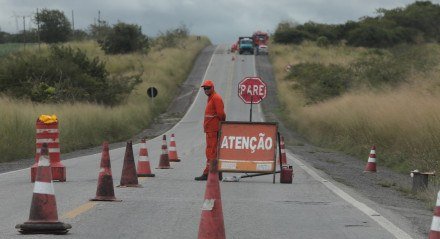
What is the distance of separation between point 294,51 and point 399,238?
8821 centimetres

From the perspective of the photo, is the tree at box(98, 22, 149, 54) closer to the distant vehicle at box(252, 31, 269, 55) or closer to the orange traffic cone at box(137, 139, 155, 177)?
the distant vehicle at box(252, 31, 269, 55)

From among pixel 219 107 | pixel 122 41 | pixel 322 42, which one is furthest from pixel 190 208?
pixel 322 42

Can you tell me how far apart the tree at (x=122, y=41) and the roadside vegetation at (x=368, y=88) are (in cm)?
1693

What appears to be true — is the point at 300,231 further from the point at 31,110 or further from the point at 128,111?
the point at 128,111

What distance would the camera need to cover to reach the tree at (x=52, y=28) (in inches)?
5207

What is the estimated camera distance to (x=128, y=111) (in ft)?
150

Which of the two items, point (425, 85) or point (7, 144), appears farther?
point (425, 85)

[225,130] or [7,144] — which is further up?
[225,130]

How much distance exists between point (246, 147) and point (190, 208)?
4604 mm

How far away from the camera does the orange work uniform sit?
15945 mm

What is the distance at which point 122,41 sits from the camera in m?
92.4

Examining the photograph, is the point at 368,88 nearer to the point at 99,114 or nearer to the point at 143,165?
the point at 99,114

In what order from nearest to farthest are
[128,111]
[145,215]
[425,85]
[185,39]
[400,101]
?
[145,215], [400,101], [425,85], [128,111], [185,39]

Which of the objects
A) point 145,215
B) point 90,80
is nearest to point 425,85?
point 145,215
